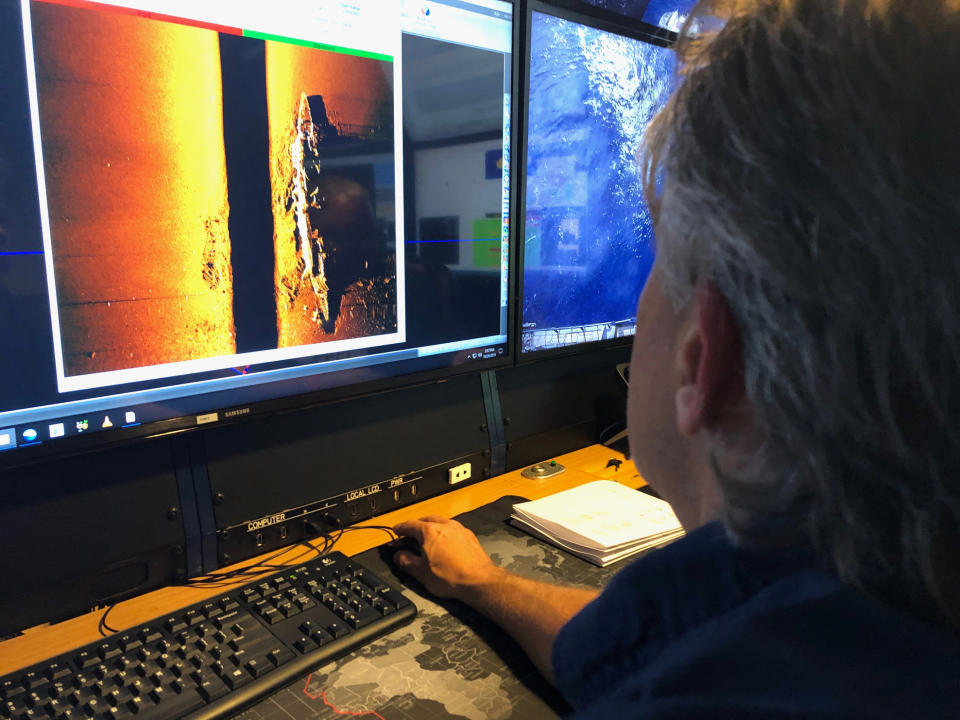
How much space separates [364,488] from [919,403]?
92 centimetres

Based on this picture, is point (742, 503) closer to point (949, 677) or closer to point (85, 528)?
point (949, 677)

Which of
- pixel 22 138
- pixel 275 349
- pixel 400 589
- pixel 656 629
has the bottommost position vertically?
Answer: pixel 400 589

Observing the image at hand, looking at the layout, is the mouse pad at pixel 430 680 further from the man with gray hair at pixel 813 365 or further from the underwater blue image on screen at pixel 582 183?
the underwater blue image on screen at pixel 582 183

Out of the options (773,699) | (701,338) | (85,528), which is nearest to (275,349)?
Result: (85,528)

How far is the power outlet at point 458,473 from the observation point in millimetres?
1301

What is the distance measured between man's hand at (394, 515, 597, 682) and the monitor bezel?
426mm

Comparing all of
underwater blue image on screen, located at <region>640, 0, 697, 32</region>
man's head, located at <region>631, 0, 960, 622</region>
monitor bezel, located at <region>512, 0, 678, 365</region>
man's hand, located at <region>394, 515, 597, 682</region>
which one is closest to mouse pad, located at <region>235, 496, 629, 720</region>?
man's hand, located at <region>394, 515, 597, 682</region>

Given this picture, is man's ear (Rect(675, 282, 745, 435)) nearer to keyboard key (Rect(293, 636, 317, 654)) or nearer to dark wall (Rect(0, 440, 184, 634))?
keyboard key (Rect(293, 636, 317, 654))

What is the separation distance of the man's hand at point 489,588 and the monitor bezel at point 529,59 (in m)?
0.43

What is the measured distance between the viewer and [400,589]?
92 cm

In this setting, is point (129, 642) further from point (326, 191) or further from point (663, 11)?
point (663, 11)

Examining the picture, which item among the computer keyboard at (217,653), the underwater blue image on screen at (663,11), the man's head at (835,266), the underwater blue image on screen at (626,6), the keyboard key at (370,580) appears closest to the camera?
the man's head at (835,266)

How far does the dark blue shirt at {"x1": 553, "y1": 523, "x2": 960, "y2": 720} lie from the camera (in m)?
0.37

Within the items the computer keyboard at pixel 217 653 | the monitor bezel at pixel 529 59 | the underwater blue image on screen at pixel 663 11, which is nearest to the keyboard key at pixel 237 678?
the computer keyboard at pixel 217 653
